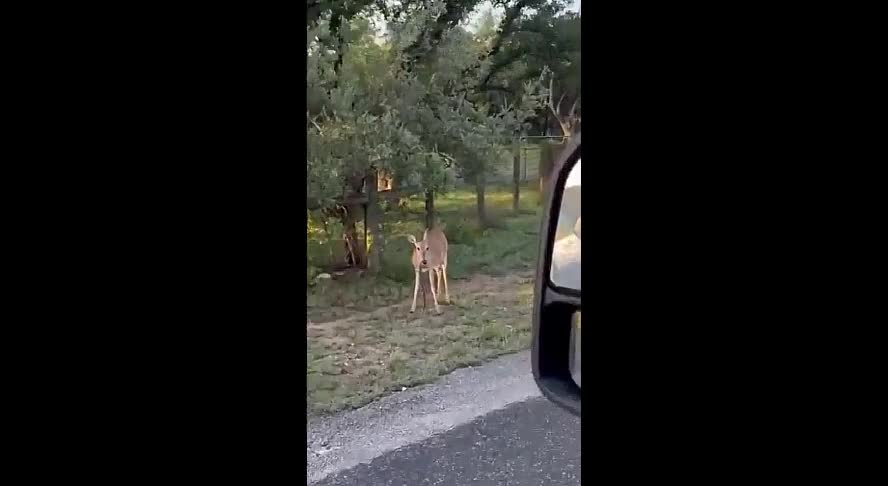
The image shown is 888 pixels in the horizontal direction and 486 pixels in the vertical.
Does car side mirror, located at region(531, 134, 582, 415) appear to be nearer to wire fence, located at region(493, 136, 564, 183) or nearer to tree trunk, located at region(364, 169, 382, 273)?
wire fence, located at region(493, 136, 564, 183)

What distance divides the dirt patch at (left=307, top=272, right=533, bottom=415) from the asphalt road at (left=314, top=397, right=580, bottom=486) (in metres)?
0.15

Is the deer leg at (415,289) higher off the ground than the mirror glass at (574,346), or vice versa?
the mirror glass at (574,346)

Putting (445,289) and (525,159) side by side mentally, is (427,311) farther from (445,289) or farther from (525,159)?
(525,159)

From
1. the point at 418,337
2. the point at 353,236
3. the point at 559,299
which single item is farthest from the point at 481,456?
the point at 559,299

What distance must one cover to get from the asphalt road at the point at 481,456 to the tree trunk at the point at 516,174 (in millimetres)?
379

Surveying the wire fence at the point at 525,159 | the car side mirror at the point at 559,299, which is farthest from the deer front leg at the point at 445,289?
the car side mirror at the point at 559,299

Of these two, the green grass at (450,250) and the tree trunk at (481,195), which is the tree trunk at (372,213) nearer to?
the green grass at (450,250)

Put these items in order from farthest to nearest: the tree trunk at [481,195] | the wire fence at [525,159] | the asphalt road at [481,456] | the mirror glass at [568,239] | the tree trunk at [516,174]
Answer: the tree trunk at [481,195] → the tree trunk at [516,174] → the wire fence at [525,159] → the asphalt road at [481,456] → the mirror glass at [568,239]

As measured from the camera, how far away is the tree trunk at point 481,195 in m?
1.68

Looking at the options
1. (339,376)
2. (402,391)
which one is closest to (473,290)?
(402,391)
